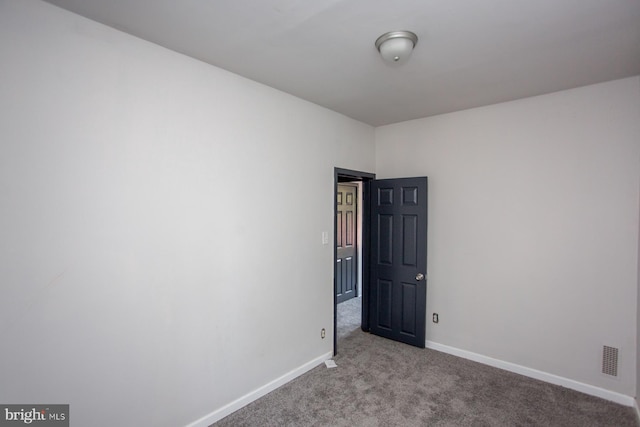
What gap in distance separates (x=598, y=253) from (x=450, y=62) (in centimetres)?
210

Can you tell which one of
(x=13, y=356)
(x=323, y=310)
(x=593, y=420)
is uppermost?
(x=13, y=356)

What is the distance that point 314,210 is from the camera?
3234mm

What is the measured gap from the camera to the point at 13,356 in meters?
1.54

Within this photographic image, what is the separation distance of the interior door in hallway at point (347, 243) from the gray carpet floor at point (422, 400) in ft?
7.32

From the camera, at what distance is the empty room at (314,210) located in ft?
5.42

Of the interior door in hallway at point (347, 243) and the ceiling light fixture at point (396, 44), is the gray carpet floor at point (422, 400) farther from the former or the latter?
the ceiling light fixture at point (396, 44)

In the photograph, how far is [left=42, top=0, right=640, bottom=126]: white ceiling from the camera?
5.39 feet

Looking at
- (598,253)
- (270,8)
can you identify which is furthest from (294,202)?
(598,253)

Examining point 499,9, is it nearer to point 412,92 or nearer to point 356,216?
point 412,92

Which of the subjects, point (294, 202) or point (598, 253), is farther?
point (294, 202)

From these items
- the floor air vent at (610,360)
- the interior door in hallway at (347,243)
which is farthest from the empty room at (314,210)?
the interior door in hallway at (347,243)

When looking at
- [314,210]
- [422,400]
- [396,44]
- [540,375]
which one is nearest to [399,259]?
[314,210]

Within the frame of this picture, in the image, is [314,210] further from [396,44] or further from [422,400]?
[422,400]

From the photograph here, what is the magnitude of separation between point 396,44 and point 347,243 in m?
4.11
